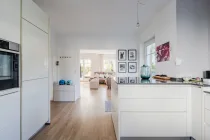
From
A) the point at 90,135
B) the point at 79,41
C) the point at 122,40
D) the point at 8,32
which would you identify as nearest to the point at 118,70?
the point at 122,40

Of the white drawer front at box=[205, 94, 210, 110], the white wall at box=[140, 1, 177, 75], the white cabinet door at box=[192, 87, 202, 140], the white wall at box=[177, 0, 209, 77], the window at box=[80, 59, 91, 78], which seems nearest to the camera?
the white drawer front at box=[205, 94, 210, 110]

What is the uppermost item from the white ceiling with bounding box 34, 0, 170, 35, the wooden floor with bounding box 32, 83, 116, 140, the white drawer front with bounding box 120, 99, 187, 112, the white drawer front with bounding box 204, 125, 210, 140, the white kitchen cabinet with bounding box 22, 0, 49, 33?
the white ceiling with bounding box 34, 0, 170, 35

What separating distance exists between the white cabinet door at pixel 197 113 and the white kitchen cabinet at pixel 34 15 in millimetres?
2700

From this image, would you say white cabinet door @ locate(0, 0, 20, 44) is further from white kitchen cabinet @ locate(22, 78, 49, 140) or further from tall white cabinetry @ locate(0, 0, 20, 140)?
white kitchen cabinet @ locate(22, 78, 49, 140)

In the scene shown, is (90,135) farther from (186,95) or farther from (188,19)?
(188,19)

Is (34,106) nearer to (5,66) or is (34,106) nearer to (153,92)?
(5,66)

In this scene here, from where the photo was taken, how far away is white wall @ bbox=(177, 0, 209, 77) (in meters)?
3.17

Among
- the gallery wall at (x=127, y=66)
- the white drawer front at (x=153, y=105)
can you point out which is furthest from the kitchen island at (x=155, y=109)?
the gallery wall at (x=127, y=66)

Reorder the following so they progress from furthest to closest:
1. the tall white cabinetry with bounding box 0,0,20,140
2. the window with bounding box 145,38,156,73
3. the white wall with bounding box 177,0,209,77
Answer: the window with bounding box 145,38,156,73 → the white wall with bounding box 177,0,209,77 → the tall white cabinetry with bounding box 0,0,20,140

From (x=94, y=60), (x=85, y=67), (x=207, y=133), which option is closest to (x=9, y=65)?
(x=207, y=133)

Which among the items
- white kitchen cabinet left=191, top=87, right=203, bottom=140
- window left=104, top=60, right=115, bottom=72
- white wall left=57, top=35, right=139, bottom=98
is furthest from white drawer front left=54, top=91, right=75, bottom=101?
window left=104, top=60, right=115, bottom=72

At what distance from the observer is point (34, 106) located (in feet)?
8.58

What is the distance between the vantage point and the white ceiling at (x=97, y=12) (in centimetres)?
335

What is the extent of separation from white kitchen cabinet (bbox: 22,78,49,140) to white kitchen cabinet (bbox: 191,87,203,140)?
2.47 meters
